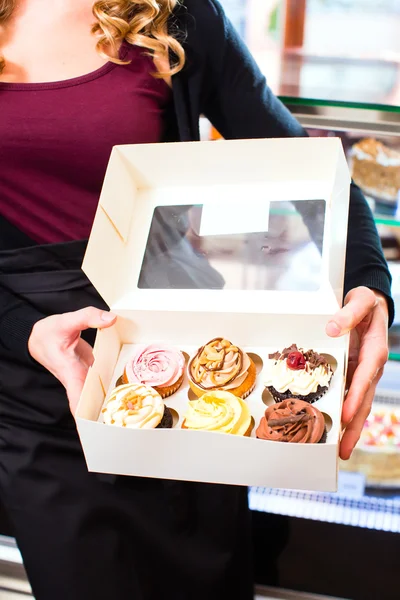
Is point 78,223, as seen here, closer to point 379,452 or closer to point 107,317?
point 107,317

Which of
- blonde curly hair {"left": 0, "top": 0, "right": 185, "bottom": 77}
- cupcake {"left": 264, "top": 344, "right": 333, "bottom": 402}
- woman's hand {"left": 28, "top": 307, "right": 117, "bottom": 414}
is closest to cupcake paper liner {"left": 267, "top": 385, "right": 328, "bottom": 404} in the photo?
cupcake {"left": 264, "top": 344, "right": 333, "bottom": 402}

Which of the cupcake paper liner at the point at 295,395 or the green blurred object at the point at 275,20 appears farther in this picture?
the green blurred object at the point at 275,20

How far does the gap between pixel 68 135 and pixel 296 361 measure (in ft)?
2.51

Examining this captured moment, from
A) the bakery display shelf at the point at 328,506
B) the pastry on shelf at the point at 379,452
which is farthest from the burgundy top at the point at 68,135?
the pastry on shelf at the point at 379,452

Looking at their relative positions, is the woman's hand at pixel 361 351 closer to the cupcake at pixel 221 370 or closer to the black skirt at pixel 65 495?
the cupcake at pixel 221 370

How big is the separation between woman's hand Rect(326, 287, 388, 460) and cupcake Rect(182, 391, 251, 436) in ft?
0.74

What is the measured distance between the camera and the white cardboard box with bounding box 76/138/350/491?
1.55 meters

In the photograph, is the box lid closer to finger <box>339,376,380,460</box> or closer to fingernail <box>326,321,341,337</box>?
fingernail <box>326,321,341,337</box>

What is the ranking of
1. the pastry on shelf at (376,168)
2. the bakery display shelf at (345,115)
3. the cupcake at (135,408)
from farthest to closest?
the pastry on shelf at (376,168)
the bakery display shelf at (345,115)
the cupcake at (135,408)

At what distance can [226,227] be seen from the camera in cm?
167

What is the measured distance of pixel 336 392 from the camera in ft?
5.39

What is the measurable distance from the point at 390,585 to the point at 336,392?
1.24m

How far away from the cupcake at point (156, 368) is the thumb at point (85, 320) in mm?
174

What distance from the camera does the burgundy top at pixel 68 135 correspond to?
1590 millimetres
